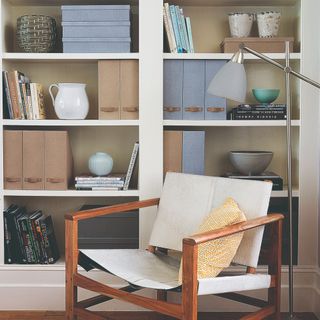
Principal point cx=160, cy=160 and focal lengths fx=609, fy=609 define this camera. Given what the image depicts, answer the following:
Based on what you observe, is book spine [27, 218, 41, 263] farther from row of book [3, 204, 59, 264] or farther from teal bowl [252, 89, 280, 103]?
teal bowl [252, 89, 280, 103]

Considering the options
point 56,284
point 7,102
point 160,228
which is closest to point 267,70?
point 160,228

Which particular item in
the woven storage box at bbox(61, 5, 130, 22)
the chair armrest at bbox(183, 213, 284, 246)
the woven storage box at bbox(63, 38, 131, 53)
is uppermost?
the woven storage box at bbox(61, 5, 130, 22)

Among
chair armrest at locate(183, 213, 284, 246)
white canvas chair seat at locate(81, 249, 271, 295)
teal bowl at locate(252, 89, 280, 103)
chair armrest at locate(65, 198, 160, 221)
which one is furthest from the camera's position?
teal bowl at locate(252, 89, 280, 103)

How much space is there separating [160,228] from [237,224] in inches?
23.4

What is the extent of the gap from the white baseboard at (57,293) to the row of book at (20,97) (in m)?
0.84

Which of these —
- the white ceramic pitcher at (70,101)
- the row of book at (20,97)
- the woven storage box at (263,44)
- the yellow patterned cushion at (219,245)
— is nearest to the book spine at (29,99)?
the row of book at (20,97)

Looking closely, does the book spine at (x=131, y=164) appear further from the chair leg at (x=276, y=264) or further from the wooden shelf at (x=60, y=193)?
the chair leg at (x=276, y=264)

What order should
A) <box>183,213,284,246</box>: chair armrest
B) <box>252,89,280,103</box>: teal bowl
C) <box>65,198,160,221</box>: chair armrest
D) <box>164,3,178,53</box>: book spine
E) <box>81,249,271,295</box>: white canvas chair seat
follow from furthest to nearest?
<box>252,89,280,103</box>: teal bowl → <box>164,3,178,53</box>: book spine → <box>65,198,160,221</box>: chair armrest → <box>81,249,271,295</box>: white canvas chair seat → <box>183,213,284,246</box>: chair armrest

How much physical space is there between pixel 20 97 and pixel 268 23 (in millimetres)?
1383

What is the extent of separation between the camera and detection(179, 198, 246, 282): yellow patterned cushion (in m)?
2.47

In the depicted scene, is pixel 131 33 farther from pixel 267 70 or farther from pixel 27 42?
pixel 267 70

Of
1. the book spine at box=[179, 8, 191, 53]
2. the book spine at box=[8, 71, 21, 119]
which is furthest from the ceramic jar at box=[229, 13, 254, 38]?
the book spine at box=[8, 71, 21, 119]

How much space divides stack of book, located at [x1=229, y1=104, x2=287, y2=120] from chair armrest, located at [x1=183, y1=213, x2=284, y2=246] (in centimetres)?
75

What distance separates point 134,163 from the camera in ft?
10.7
